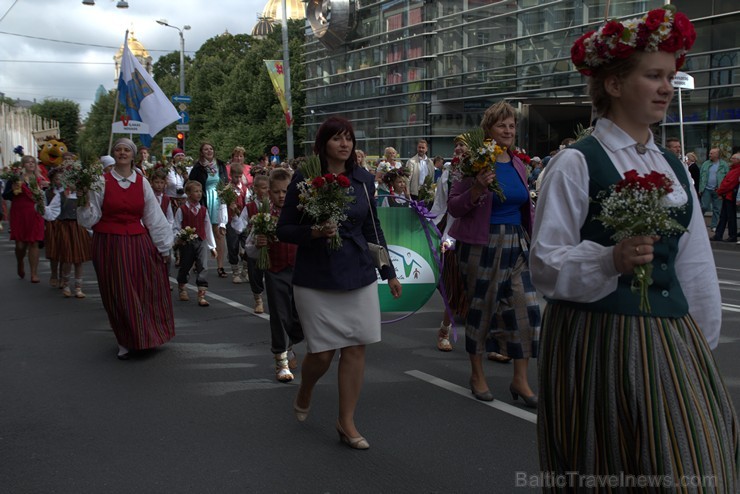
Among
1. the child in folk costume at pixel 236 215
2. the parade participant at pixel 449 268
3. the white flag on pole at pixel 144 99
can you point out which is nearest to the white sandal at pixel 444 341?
the parade participant at pixel 449 268

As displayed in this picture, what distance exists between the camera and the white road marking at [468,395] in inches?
197

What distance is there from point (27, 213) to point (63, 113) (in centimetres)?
11719

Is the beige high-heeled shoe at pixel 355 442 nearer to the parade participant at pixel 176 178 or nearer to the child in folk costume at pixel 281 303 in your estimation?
the child in folk costume at pixel 281 303

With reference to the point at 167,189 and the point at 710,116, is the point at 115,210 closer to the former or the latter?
the point at 167,189

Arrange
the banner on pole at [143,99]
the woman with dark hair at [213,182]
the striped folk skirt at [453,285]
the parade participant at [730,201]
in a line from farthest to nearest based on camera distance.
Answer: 1. the parade participant at [730,201]
2. the banner on pole at [143,99]
3. the woman with dark hair at [213,182]
4. the striped folk skirt at [453,285]

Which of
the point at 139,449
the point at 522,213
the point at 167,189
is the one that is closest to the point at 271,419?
the point at 139,449

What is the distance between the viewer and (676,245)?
2.40 meters

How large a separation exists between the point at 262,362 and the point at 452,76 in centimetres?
2695

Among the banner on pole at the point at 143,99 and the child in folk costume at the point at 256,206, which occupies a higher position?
the banner on pole at the point at 143,99

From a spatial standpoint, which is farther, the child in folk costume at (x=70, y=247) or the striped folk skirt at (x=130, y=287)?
the child in folk costume at (x=70, y=247)

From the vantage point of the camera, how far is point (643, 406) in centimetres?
225

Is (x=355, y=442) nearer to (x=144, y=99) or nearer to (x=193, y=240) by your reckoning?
(x=193, y=240)

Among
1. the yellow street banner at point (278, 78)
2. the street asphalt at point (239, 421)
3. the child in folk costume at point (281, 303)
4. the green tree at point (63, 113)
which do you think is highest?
the green tree at point (63, 113)

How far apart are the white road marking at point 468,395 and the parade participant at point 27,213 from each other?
8.66 metres
